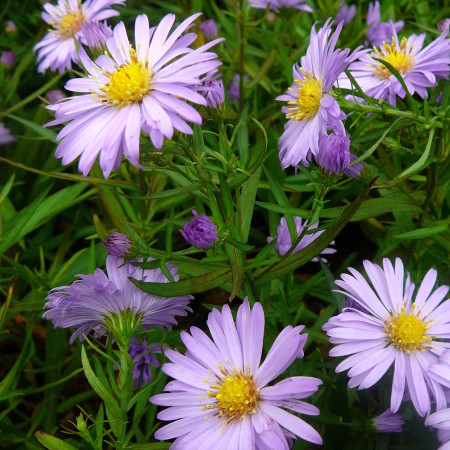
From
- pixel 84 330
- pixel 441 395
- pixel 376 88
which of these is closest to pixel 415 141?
pixel 376 88

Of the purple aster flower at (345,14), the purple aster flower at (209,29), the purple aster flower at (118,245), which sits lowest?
the purple aster flower at (118,245)

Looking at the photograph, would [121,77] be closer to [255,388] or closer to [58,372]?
[255,388]

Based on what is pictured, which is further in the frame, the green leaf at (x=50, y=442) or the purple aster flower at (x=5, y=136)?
the purple aster flower at (x=5, y=136)

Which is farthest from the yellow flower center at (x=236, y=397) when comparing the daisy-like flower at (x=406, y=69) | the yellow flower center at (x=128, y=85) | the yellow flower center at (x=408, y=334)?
the daisy-like flower at (x=406, y=69)

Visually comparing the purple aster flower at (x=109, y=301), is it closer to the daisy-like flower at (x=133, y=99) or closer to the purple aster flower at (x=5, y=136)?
the daisy-like flower at (x=133, y=99)

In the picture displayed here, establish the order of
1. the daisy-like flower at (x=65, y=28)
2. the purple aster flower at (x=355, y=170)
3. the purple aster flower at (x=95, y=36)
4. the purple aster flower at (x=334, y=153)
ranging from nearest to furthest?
the purple aster flower at (x=334, y=153) < the purple aster flower at (x=95, y=36) < the purple aster flower at (x=355, y=170) < the daisy-like flower at (x=65, y=28)

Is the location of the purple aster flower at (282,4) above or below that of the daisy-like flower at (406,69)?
above

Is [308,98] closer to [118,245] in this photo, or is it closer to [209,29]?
[118,245]

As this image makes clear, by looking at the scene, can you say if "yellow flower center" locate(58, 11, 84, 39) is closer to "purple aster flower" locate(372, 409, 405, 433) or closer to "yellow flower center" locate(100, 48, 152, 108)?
"yellow flower center" locate(100, 48, 152, 108)
